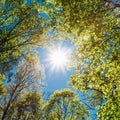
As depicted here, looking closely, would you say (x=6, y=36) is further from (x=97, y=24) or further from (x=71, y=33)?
(x=97, y=24)

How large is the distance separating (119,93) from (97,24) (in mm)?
4792

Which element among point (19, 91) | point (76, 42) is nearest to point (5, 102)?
point (19, 91)

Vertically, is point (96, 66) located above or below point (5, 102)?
below

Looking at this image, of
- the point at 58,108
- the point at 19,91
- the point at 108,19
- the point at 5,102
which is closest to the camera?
the point at 108,19

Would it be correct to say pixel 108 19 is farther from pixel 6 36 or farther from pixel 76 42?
pixel 6 36

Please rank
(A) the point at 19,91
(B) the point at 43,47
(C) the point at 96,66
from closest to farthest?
(C) the point at 96,66 < (B) the point at 43,47 < (A) the point at 19,91

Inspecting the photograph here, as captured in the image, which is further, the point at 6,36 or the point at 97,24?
the point at 6,36

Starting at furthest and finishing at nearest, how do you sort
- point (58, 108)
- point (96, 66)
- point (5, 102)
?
point (58, 108) → point (5, 102) → point (96, 66)

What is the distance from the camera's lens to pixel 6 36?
28203 millimetres

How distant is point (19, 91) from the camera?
39.2 metres

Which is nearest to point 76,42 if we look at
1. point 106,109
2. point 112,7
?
point 112,7

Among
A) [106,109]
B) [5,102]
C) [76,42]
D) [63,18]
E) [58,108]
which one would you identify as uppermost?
[58,108]

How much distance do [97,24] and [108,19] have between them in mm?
768

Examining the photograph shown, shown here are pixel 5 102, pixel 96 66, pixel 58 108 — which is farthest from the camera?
pixel 58 108
